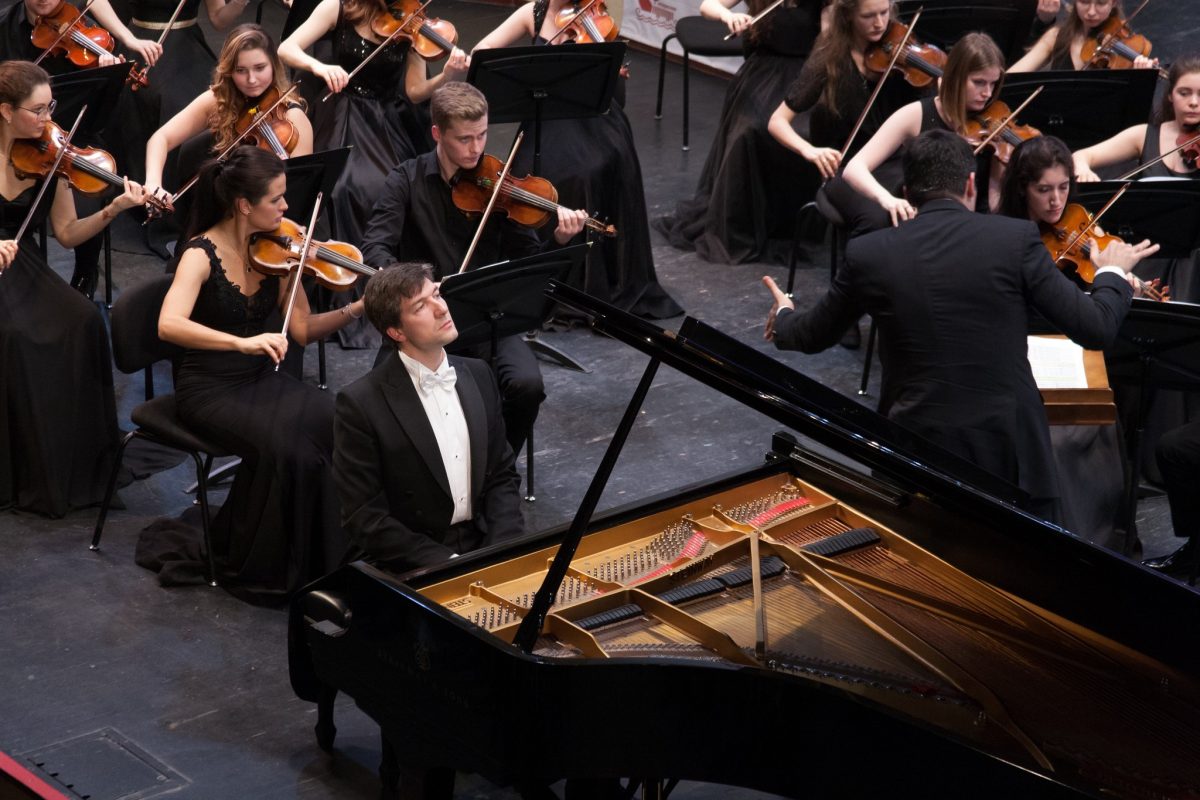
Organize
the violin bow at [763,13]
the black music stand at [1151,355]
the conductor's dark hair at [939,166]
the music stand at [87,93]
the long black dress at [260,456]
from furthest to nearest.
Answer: the violin bow at [763,13]
the music stand at [87,93]
the long black dress at [260,456]
the black music stand at [1151,355]
the conductor's dark hair at [939,166]

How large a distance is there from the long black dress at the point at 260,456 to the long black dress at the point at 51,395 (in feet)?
1.80

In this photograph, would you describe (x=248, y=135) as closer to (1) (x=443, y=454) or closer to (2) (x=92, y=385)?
(2) (x=92, y=385)

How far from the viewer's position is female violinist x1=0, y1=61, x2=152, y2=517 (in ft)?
17.1

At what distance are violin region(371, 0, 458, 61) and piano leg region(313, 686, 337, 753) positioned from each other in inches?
128

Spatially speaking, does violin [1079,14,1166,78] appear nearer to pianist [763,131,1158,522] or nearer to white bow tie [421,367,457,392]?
pianist [763,131,1158,522]

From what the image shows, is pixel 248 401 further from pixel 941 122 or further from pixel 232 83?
pixel 941 122

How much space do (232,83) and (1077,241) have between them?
9.81 ft

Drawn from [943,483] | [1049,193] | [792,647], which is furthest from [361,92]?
[943,483]

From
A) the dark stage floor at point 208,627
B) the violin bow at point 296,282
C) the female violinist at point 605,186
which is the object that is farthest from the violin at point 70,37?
the violin bow at point 296,282

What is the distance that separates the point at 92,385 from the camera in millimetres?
5312

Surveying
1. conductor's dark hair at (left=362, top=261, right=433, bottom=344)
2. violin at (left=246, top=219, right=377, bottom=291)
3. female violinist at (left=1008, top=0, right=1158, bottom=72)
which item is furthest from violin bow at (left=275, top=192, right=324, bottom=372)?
female violinist at (left=1008, top=0, right=1158, bottom=72)

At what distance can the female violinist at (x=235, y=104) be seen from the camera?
19.0 feet

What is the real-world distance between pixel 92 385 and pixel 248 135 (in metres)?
1.13

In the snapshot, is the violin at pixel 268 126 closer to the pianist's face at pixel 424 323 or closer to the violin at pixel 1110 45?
the pianist's face at pixel 424 323
